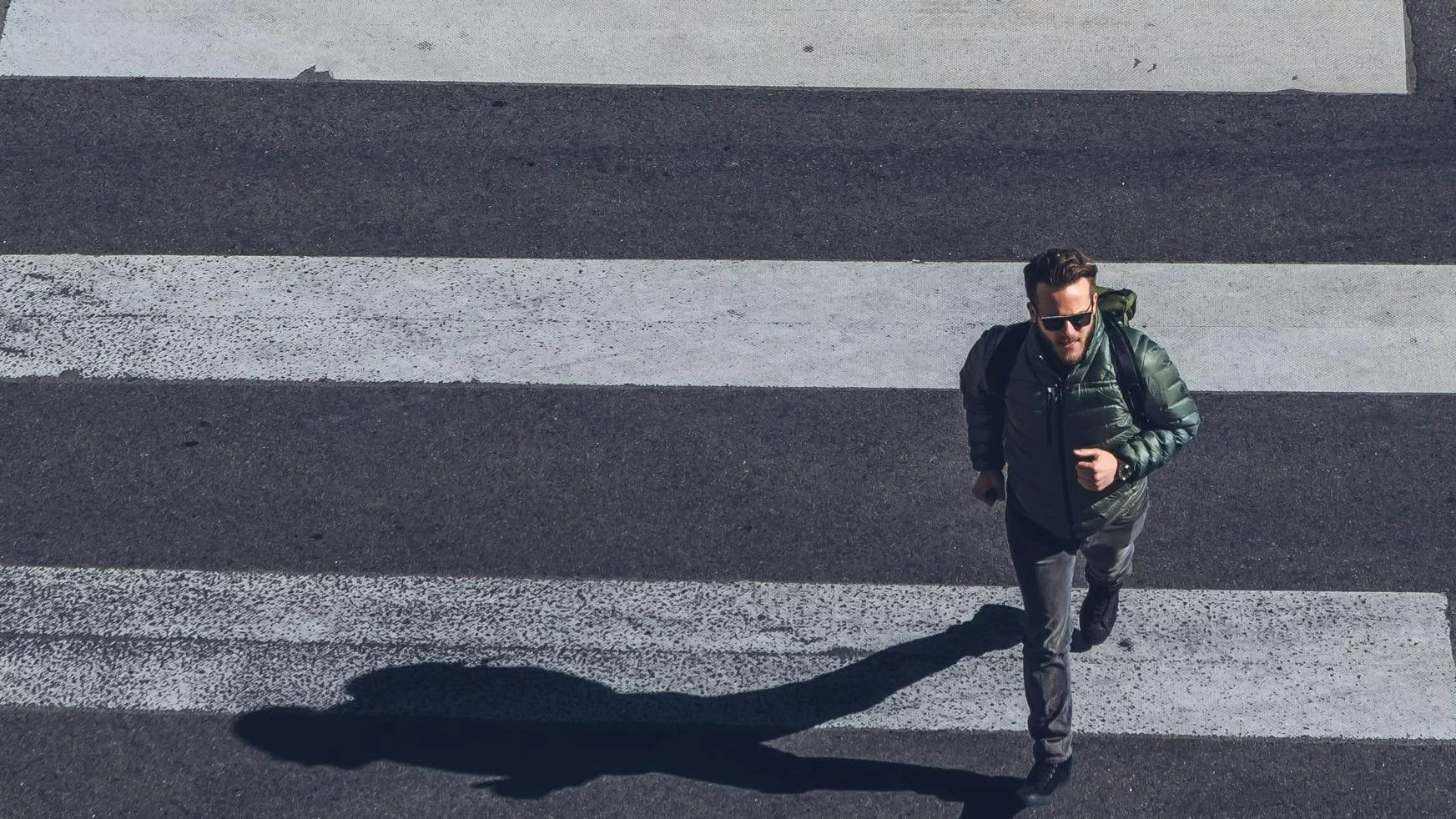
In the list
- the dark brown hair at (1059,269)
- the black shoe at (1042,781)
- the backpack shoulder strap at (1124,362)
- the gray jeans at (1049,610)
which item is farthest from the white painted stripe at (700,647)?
the dark brown hair at (1059,269)

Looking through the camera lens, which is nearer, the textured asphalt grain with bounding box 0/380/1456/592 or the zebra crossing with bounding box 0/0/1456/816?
the zebra crossing with bounding box 0/0/1456/816

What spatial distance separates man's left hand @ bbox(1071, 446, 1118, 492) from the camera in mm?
4645

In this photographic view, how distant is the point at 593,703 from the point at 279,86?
3.72 meters

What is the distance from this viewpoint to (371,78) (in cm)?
763

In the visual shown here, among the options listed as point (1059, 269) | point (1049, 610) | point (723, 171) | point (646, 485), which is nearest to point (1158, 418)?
point (1059, 269)

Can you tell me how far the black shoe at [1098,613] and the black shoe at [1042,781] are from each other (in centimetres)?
53

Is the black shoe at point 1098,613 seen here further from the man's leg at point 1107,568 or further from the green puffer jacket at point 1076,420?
the green puffer jacket at point 1076,420

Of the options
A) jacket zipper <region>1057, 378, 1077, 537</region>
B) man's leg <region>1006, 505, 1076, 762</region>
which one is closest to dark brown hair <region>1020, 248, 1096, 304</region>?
jacket zipper <region>1057, 378, 1077, 537</region>

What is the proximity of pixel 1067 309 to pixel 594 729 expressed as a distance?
7.59ft

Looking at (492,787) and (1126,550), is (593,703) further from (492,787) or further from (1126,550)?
(1126,550)

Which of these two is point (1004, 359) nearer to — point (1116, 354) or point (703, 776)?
point (1116, 354)

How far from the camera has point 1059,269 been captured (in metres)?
4.54

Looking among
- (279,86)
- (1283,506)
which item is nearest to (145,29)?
(279,86)

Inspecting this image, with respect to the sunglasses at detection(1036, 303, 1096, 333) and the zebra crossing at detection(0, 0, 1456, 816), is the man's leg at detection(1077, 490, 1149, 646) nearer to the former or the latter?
→ the zebra crossing at detection(0, 0, 1456, 816)
